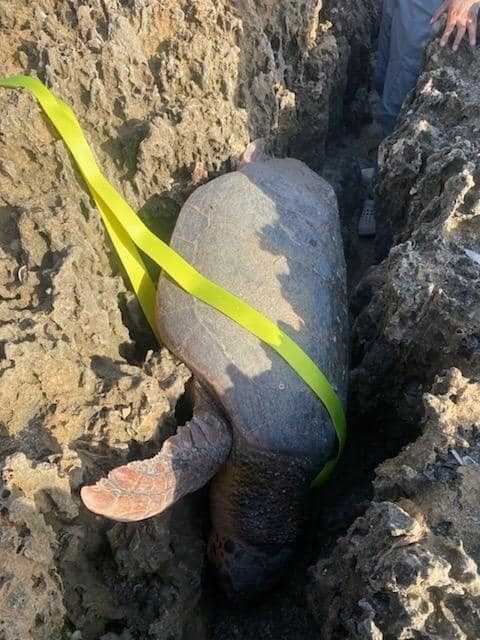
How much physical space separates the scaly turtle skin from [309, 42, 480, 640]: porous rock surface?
0.73 feet

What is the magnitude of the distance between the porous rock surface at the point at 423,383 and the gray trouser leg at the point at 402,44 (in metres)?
0.46

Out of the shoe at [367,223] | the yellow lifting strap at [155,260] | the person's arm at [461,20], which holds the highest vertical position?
the person's arm at [461,20]

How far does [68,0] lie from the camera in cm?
220

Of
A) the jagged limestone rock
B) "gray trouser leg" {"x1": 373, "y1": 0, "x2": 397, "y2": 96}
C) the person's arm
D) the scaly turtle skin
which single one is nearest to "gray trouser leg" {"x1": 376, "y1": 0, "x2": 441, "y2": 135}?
"gray trouser leg" {"x1": 373, "y1": 0, "x2": 397, "y2": 96}

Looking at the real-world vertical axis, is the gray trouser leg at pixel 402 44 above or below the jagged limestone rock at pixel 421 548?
above

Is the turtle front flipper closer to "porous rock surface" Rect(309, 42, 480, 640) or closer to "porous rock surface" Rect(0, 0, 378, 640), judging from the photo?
"porous rock surface" Rect(0, 0, 378, 640)

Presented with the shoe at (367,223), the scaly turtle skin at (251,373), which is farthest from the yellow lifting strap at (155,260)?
the shoe at (367,223)

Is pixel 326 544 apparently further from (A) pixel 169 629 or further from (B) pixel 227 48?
(B) pixel 227 48

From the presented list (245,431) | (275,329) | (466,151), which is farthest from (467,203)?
(245,431)

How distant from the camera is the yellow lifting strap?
194 centimetres

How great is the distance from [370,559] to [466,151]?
1513 mm

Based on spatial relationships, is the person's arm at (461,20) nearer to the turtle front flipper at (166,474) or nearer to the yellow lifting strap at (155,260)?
the yellow lifting strap at (155,260)

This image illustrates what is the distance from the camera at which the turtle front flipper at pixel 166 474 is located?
152 cm

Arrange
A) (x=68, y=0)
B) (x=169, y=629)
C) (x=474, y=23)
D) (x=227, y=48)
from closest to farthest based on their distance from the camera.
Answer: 1. (x=169, y=629)
2. (x=68, y=0)
3. (x=227, y=48)
4. (x=474, y=23)
